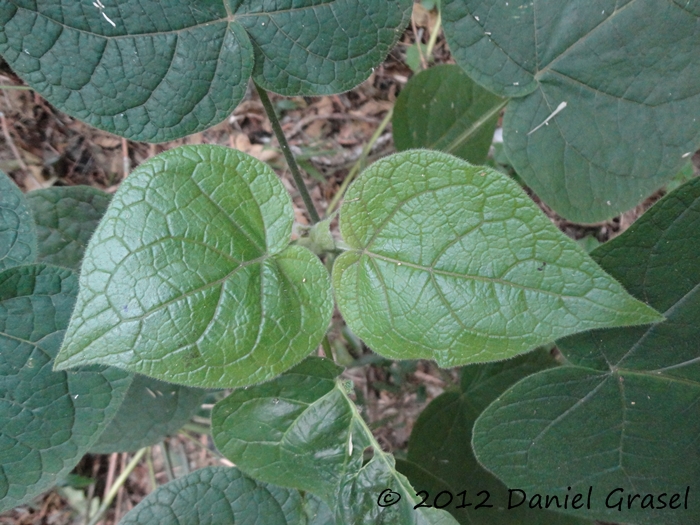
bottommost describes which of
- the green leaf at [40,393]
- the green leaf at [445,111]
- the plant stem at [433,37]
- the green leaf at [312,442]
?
the green leaf at [312,442]

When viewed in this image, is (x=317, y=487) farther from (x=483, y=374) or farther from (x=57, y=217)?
(x=57, y=217)

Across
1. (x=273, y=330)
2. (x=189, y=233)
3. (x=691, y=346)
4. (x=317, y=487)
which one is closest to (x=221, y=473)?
(x=317, y=487)

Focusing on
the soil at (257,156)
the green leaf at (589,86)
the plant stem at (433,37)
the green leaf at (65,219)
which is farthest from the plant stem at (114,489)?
the plant stem at (433,37)

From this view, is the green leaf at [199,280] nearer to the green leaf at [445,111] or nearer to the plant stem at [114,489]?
the green leaf at [445,111]

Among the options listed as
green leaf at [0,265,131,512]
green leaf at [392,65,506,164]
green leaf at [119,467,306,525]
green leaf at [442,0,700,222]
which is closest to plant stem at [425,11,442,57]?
green leaf at [392,65,506,164]

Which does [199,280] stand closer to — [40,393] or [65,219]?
[40,393]

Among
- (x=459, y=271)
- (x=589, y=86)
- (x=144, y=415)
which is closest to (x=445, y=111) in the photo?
(x=589, y=86)
